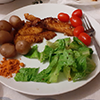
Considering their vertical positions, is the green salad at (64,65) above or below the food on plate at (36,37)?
below

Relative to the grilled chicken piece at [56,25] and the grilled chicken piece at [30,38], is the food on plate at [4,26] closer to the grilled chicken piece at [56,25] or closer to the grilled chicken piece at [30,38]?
the grilled chicken piece at [30,38]

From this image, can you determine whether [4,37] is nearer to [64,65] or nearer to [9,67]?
[9,67]

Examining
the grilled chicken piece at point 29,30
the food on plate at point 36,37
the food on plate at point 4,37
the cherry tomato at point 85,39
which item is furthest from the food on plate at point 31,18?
the cherry tomato at point 85,39

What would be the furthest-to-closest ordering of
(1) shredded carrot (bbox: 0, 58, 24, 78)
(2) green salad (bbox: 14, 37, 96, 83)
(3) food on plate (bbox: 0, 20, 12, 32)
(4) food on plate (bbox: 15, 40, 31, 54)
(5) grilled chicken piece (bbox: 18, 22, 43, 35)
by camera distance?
1. (5) grilled chicken piece (bbox: 18, 22, 43, 35)
2. (3) food on plate (bbox: 0, 20, 12, 32)
3. (4) food on plate (bbox: 15, 40, 31, 54)
4. (1) shredded carrot (bbox: 0, 58, 24, 78)
5. (2) green salad (bbox: 14, 37, 96, 83)

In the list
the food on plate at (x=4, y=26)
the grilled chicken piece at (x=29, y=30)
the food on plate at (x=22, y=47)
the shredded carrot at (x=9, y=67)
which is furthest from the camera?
the grilled chicken piece at (x=29, y=30)

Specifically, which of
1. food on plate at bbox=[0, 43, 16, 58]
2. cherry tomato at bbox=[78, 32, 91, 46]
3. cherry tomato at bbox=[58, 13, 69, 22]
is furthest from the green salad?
cherry tomato at bbox=[58, 13, 69, 22]

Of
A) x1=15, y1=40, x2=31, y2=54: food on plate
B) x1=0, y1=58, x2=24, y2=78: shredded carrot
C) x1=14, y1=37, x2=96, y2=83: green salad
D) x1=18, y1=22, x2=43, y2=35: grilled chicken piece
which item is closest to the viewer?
x1=14, y1=37, x2=96, y2=83: green salad

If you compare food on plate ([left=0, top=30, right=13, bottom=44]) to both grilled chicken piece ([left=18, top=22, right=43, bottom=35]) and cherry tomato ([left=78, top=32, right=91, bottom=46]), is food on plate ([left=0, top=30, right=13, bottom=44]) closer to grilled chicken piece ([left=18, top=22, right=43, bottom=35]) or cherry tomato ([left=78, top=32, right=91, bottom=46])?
grilled chicken piece ([left=18, top=22, right=43, bottom=35])
